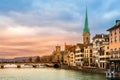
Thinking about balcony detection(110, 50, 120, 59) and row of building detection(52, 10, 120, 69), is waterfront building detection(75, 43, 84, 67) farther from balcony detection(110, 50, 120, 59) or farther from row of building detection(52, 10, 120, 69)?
balcony detection(110, 50, 120, 59)

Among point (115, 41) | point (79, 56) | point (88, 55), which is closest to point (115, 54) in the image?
point (115, 41)

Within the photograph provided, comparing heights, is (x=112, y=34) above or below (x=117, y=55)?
above

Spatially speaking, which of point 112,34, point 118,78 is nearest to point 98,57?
Answer: point 112,34

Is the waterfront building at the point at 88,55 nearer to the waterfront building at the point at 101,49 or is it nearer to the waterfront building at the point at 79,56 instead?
the waterfront building at the point at 79,56

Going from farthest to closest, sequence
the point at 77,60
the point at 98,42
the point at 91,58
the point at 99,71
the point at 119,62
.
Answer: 1. the point at 77,60
2. the point at 91,58
3. the point at 98,42
4. the point at 99,71
5. the point at 119,62

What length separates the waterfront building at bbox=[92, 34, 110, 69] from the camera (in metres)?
126

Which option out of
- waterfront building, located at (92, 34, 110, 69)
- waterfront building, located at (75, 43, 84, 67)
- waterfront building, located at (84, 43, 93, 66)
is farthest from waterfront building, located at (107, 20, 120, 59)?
waterfront building, located at (75, 43, 84, 67)

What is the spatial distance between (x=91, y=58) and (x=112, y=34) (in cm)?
6886

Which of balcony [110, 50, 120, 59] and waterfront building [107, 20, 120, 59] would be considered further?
waterfront building [107, 20, 120, 59]

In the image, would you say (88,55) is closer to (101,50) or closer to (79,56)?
(79,56)

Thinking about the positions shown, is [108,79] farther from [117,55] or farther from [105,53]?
[105,53]

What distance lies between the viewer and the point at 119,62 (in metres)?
81.6

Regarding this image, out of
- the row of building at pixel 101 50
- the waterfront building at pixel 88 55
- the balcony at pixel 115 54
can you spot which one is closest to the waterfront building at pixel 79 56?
the row of building at pixel 101 50

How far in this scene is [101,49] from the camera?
133 m
